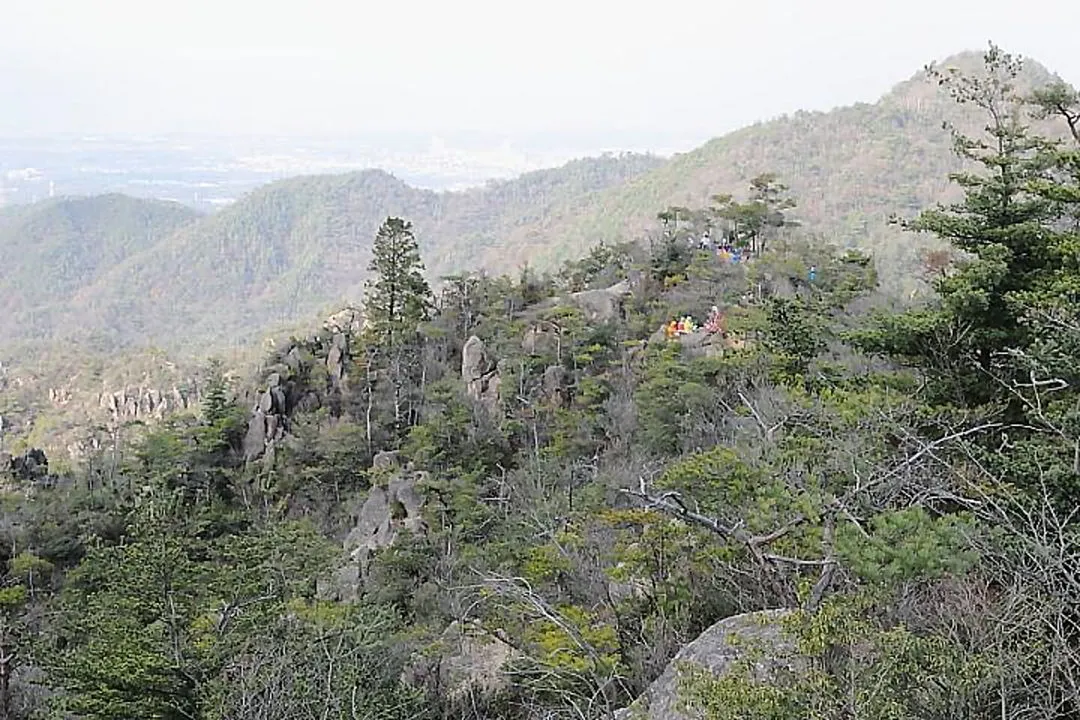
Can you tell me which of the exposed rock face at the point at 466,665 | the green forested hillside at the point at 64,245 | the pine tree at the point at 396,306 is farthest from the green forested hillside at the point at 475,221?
the exposed rock face at the point at 466,665

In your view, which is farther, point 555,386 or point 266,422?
point 266,422

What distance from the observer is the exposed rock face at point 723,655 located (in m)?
5.81

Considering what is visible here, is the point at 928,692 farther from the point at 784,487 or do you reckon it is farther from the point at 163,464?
the point at 163,464

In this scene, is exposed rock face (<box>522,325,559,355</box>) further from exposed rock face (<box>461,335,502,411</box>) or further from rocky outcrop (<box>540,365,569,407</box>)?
exposed rock face (<box>461,335,502,411</box>)

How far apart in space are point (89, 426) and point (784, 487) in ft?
156

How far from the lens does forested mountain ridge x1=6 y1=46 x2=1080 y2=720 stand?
530 cm

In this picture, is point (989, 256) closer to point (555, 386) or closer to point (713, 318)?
point (713, 318)

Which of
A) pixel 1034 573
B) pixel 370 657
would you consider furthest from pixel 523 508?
pixel 1034 573

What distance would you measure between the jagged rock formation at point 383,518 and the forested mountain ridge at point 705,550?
75 mm

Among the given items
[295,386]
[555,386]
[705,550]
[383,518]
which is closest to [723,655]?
[705,550]

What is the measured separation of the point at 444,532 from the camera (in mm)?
15766

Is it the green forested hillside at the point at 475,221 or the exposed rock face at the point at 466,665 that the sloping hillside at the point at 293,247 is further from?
the exposed rock face at the point at 466,665

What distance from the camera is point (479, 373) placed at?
81.0 feet

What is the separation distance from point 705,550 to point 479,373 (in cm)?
1588
